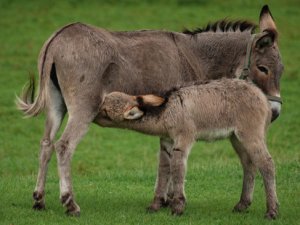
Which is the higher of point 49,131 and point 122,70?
point 122,70

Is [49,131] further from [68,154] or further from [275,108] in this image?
[275,108]

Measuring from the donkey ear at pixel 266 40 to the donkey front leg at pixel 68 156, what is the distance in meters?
2.64

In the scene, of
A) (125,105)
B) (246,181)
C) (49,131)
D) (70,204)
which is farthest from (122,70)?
(246,181)

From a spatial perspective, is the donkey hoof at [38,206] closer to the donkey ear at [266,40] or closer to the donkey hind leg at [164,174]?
the donkey hind leg at [164,174]

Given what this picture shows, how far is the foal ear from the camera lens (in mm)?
9242

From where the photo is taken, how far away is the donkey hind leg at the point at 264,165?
916cm

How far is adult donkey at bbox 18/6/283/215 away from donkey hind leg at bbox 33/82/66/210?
1 centimetres

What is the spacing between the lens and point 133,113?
9211 mm

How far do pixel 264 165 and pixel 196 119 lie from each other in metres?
0.97

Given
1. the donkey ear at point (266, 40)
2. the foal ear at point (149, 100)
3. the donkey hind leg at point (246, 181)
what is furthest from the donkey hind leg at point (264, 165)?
the donkey ear at point (266, 40)

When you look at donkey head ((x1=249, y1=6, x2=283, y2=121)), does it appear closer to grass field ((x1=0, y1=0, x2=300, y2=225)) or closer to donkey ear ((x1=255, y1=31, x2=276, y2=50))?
donkey ear ((x1=255, y1=31, x2=276, y2=50))

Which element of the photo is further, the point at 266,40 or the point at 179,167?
the point at 266,40

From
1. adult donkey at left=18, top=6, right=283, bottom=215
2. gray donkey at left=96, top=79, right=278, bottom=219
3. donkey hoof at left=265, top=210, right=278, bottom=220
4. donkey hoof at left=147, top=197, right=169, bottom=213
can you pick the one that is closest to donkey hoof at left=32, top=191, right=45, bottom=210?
adult donkey at left=18, top=6, right=283, bottom=215

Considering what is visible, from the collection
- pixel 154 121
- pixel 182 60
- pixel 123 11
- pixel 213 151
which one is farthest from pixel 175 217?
pixel 123 11
